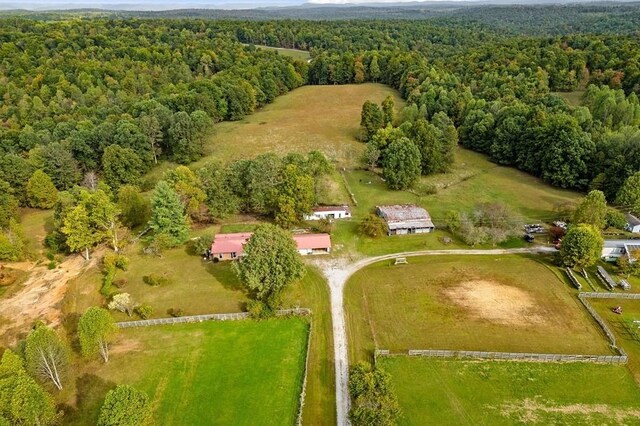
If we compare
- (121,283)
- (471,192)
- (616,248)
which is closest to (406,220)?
(471,192)

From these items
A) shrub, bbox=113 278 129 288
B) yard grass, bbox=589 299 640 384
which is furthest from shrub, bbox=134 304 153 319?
yard grass, bbox=589 299 640 384

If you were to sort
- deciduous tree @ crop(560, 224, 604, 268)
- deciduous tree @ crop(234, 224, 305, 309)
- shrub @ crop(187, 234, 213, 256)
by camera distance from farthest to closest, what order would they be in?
shrub @ crop(187, 234, 213, 256) < deciduous tree @ crop(560, 224, 604, 268) < deciduous tree @ crop(234, 224, 305, 309)

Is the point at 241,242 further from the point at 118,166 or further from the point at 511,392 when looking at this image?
the point at 511,392

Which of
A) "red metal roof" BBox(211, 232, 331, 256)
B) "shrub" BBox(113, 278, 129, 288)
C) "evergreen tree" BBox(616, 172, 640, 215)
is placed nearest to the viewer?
"shrub" BBox(113, 278, 129, 288)

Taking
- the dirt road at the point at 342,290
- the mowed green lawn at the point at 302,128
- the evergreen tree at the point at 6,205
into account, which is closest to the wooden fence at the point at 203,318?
the dirt road at the point at 342,290

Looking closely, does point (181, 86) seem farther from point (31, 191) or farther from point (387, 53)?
point (387, 53)

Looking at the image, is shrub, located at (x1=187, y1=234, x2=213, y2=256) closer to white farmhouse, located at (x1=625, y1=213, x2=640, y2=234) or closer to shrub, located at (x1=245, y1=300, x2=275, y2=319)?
shrub, located at (x1=245, y1=300, x2=275, y2=319)

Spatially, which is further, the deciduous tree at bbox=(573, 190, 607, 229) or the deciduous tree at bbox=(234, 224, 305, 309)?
the deciduous tree at bbox=(573, 190, 607, 229)
